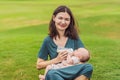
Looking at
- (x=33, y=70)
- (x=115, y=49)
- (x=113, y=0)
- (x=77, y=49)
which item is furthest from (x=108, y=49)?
(x=113, y=0)

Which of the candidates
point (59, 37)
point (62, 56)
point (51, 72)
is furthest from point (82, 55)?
point (59, 37)

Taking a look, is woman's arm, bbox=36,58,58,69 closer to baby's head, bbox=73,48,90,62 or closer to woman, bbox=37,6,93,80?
woman, bbox=37,6,93,80

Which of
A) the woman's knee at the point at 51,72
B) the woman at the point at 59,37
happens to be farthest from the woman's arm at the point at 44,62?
the woman's knee at the point at 51,72

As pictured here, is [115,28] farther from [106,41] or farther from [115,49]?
[115,49]

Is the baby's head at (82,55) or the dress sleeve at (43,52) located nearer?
the baby's head at (82,55)

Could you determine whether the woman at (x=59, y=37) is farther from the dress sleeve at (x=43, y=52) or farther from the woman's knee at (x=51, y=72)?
the woman's knee at (x=51, y=72)

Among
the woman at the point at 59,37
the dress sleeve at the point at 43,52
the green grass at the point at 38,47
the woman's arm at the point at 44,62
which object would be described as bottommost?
the green grass at the point at 38,47

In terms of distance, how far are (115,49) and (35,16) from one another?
11.0 m

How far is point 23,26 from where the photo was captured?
723 inches

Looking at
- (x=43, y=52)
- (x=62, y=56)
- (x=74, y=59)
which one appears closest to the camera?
(x=74, y=59)

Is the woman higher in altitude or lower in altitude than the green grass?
higher

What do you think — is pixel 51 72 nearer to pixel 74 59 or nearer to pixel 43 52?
pixel 74 59

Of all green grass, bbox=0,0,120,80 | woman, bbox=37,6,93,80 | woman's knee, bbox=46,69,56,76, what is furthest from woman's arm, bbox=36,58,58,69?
green grass, bbox=0,0,120,80

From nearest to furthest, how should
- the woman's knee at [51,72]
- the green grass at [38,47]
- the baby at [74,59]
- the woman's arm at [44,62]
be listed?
the woman's knee at [51,72]
the baby at [74,59]
the woman's arm at [44,62]
the green grass at [38,47]
